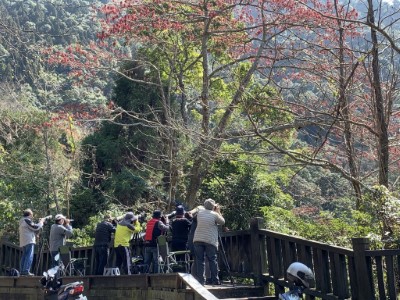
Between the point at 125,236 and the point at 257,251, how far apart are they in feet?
10.9

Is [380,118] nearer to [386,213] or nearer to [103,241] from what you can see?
[386,213]

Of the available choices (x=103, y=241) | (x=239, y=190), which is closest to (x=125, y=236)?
(x=103, y=241)

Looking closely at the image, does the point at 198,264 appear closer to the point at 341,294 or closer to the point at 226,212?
the point at 341,294

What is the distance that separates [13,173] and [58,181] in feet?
8.77

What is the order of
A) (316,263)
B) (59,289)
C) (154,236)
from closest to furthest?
1. (316,263)
2. (59,289)
3. (154,236)

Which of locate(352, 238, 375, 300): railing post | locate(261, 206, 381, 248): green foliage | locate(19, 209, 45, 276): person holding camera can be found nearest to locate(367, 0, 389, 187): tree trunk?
locate(261, 206, 381, 248): green foliage

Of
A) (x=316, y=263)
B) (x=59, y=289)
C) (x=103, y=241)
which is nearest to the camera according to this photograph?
(x=316, y=263)

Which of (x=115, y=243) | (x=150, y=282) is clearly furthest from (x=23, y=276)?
(x=150, y=282)

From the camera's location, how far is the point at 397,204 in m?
10.6

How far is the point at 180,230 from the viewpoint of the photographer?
13.4m

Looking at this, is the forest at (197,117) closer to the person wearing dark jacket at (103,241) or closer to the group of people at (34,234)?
the person wearing dark jacket at (103,241)

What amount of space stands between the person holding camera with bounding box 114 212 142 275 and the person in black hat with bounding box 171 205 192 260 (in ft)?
2.89

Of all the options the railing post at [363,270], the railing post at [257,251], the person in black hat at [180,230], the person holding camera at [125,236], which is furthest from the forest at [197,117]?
the railing post at [363,270]

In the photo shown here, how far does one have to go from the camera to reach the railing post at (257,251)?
37.9 feet
